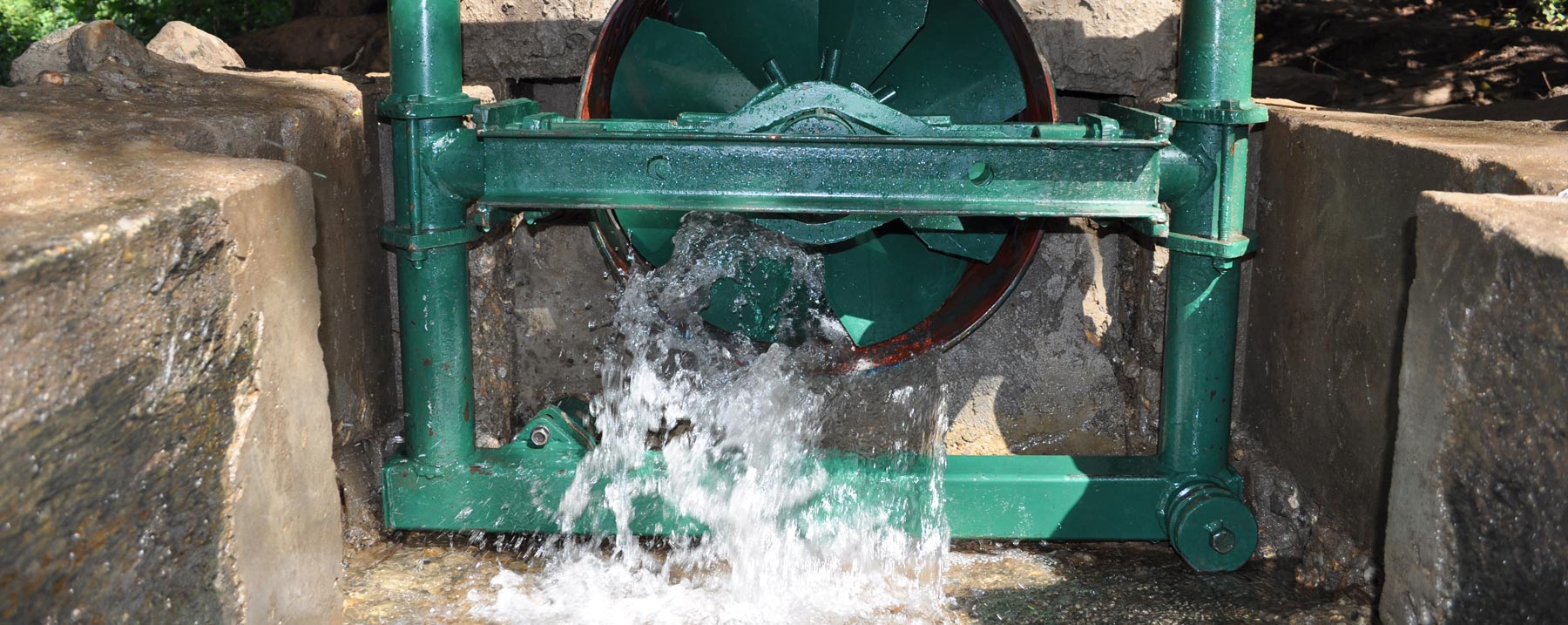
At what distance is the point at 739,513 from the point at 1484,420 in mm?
1925

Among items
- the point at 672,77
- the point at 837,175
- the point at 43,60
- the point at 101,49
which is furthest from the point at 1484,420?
the point at 43,60

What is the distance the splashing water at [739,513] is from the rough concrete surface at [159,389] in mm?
826

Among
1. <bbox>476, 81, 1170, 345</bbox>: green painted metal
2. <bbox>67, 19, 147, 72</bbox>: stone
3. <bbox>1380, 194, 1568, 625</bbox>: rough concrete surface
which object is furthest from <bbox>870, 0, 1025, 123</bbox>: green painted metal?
<bbox>67, 19, 147, 72</bbox>: stone

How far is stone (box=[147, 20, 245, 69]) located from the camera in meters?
Result: 4.12

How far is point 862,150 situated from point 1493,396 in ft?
4.75

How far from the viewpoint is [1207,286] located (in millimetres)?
3150

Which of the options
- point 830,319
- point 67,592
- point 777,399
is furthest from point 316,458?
point 830,319

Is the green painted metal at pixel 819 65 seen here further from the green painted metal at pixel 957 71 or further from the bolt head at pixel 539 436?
the bolt head at pixel 539 436

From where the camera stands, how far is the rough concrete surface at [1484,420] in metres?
1.69

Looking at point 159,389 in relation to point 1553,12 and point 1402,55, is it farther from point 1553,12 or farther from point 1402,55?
point 1553,12

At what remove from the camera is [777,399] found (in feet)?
12.2

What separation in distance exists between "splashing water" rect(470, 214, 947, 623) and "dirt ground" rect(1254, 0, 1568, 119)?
352 cm

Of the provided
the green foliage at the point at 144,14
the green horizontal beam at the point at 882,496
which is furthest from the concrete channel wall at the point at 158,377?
the green foliage at the point at 144,14

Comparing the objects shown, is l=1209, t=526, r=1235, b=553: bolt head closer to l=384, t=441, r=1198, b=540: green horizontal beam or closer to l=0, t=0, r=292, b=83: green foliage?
l=384, t=441, r=1198, b=540: green horizontal beam
